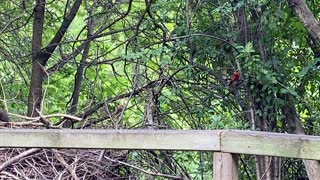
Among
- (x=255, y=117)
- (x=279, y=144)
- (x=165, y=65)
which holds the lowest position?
(x=279, y=144)

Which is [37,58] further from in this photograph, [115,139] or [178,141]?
[178,141]

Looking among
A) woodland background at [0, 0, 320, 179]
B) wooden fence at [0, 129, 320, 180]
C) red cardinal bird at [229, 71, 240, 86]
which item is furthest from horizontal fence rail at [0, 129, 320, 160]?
red cardinal bird at [229, 71, 240, 86]

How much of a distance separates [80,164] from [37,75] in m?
2.22

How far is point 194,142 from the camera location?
6.18 ft

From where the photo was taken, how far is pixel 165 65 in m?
3.55

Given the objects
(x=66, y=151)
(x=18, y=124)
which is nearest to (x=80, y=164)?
(x=66, y=151)

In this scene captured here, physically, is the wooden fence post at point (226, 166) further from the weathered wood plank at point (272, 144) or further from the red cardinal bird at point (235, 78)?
the red cardinal bird at point (235, 78)

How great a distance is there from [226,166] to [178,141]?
179 mm

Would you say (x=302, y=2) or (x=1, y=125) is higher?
(x=302, y=2)

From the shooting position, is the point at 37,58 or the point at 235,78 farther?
the point at 37,58

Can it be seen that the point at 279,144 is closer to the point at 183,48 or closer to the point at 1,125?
the point at 1,125

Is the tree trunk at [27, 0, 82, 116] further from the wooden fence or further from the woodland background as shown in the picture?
the wooden fence

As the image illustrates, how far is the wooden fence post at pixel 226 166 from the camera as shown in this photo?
6.09ft

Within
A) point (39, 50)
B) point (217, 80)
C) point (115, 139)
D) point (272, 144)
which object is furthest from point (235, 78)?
point (39, 50)
